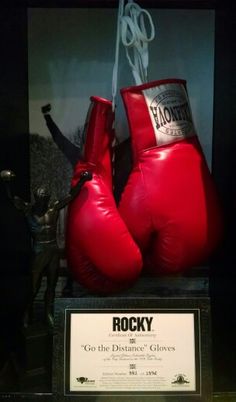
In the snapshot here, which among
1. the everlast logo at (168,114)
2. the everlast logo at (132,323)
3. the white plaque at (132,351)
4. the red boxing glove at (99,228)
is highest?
the everlast logo at (168,114)

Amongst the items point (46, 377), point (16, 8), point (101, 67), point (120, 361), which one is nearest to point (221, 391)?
point (120, 361)

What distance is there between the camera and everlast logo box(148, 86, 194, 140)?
0.93m

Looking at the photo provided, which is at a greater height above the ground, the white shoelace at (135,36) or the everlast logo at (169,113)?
the white shoelace at (135,36)

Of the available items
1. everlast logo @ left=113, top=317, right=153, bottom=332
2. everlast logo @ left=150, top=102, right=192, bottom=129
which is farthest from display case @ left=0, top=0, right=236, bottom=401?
everlast logo @ left=113, top=317, right=153, bottom=332

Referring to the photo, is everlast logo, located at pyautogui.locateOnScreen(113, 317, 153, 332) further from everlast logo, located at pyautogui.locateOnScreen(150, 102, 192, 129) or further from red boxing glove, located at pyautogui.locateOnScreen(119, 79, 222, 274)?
everlast logo, located at pyautogui.locateOnScreen(150, 102, 192, 129)

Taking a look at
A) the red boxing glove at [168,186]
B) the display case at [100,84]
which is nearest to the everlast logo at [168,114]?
the red boxing glove at [168,186]

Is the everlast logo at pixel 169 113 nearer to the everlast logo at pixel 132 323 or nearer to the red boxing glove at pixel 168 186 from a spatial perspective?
the red boxing glove at pixel 168 186

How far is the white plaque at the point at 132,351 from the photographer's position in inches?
30.7

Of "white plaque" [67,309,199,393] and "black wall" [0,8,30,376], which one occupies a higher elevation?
"black wall" [0,8,30,376]

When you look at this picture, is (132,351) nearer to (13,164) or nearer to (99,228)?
(99,228)

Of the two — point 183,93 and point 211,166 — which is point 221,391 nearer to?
point 211,166

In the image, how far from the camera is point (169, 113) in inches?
37.1

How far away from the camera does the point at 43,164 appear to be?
3.42ft

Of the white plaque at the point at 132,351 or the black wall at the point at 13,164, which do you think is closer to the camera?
the white plaque at the point at 132,351
